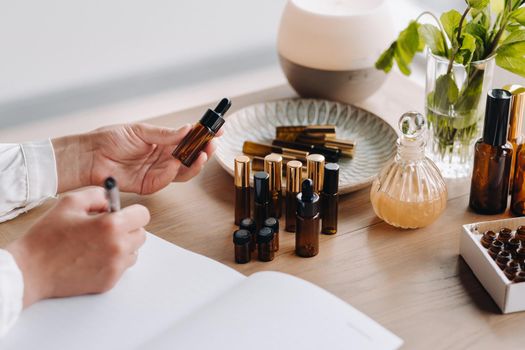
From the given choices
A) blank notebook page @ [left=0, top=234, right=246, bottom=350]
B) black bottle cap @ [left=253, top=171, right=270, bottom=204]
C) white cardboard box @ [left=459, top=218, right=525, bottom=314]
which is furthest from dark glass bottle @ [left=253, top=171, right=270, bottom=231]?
white cardboard box @ [left=459, top=218, right=525, bottom=314]

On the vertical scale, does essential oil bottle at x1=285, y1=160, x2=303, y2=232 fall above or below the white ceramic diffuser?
below

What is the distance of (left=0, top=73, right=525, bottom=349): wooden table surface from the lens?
805mm

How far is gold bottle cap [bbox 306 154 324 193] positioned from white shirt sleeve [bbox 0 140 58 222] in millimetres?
358

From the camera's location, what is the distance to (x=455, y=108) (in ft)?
3.36

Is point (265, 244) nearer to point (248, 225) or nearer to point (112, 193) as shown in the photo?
point (248, 225)

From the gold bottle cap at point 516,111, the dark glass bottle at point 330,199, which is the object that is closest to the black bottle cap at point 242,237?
the dark glass bottle at point 330,199

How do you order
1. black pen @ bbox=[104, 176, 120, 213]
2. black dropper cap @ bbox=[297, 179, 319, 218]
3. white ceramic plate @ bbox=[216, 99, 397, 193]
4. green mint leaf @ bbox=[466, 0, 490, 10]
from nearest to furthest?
black pen @ bbox=[104, 176, 120, 213] < black dropper cap @ bbox=[297, 179, 319, 218] < green mint leaf @ bbox=[466, 0, 490, 10] < white ceramic plate @ bbox=[216, 99, 397, 193]

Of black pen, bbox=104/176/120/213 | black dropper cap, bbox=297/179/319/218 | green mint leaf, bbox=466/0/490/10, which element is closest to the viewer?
black pen, bbox=104/176/120/213

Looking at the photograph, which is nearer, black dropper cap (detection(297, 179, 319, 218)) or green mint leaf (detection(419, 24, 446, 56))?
black dropper cap (detection(297, 179, 319, 218))

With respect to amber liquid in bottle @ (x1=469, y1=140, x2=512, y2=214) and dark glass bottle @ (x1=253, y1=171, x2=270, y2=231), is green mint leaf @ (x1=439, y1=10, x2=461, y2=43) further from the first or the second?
dark glass bottle @ (x1=253, y1=171, x2=270, y2=231)

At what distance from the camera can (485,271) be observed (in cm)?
85

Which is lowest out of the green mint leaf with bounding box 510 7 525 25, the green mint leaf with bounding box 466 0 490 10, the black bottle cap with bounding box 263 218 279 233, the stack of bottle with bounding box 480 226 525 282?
the stack of bottle with bounding box 480 226 525 282

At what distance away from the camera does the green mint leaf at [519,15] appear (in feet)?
3.11

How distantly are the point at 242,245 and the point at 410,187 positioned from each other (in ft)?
0.76
